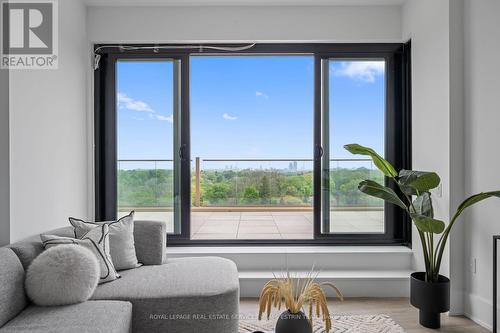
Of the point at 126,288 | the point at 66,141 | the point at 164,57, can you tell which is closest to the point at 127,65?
the point at 164,57

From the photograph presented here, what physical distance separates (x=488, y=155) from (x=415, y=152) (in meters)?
0.84

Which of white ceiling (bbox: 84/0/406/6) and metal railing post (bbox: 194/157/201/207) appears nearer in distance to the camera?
white ceiling (bbox: 84/0/406/6)

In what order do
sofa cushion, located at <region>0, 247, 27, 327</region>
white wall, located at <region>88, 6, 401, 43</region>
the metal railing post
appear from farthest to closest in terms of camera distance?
the metal railing post
white wall, located at <region>88, 6, 401, 43</region>
sofa cushion, located at <region>0, 247, 27, 327</region>

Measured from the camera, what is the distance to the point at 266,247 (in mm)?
3574

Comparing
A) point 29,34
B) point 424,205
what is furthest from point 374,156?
point 29,34

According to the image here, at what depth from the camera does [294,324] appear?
4.64 ft

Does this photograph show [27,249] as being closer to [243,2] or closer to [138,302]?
[138,302]

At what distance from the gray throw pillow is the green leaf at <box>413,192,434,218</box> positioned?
7.28 ft

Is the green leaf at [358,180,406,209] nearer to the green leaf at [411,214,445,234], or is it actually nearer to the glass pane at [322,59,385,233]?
the green leaf at [411,214,445,234]

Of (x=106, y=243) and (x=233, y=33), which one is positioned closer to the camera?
(x=106, y=243)

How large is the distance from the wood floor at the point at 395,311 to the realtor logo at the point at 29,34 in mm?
2601

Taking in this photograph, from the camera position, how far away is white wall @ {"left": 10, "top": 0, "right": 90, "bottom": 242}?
2.36 metres

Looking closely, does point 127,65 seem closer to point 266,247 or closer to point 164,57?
point 164,57

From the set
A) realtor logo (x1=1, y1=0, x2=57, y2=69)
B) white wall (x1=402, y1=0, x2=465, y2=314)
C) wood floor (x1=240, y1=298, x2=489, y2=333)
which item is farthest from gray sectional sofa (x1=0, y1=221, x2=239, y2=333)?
white wall (x1=402, y1=0, x2=465, y2=314)
